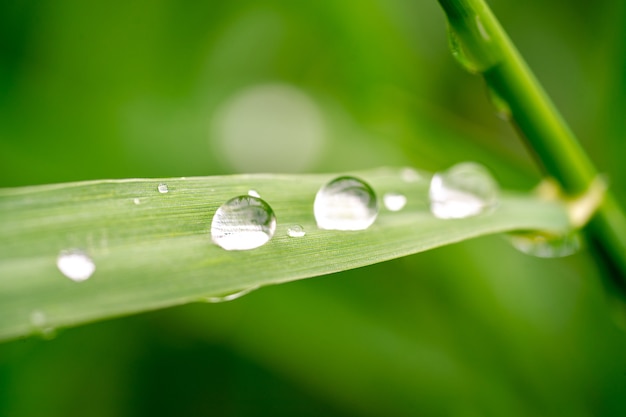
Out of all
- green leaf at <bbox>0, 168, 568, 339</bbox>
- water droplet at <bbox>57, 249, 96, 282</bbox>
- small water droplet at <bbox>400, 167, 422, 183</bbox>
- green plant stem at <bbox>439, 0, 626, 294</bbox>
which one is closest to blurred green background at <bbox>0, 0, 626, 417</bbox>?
green plant stem at <bbox>439, 0, 626, 294</bbox>

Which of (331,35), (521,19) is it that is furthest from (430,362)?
(521,19)

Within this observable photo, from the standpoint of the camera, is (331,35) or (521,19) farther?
(521,19)

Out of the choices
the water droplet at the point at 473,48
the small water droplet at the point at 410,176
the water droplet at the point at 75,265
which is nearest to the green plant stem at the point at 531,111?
the water droplet at the point at 473,48

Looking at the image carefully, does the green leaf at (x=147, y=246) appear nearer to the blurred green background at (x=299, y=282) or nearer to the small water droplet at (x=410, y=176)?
the small water droplet at (x=410, y=176)

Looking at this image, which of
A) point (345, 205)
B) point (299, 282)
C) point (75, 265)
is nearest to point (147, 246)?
point (75, 265)

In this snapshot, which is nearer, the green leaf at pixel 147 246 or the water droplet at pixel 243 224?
the green leaf at pixel 147 246

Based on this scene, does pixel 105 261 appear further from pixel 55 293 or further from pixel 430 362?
pixel 430 362

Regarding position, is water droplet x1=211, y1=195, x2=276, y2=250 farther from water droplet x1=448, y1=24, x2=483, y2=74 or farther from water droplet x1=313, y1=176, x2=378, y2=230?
water droplet x1=448, y1=24, x2=483, y2=74
